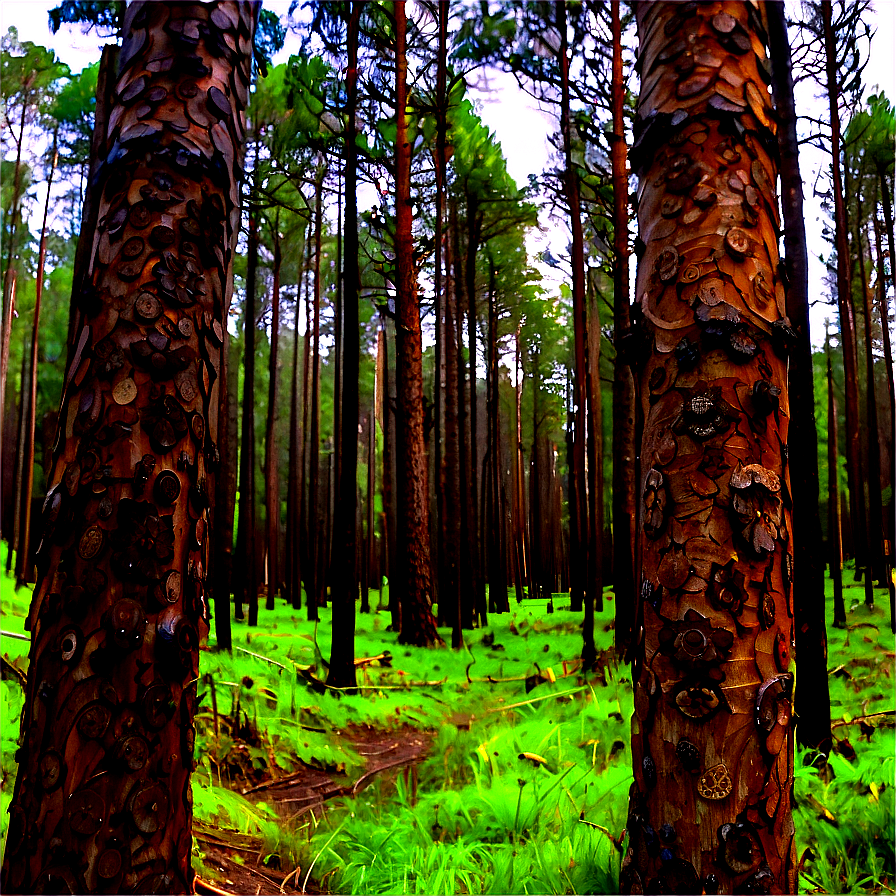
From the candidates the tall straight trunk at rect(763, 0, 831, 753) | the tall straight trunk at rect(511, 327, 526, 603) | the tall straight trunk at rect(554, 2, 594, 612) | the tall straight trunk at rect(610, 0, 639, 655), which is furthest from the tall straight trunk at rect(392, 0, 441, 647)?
the tall straight trunk at rect(511, 327, 526, 603)

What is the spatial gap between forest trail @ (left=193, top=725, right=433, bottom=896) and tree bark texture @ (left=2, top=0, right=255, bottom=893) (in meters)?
0.80

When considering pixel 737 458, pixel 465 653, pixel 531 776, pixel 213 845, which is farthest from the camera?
pixel 465 653

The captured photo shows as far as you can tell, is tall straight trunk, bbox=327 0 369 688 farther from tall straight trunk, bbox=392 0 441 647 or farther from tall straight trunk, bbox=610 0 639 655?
tall straight trunk, bbox=610 0 639 655

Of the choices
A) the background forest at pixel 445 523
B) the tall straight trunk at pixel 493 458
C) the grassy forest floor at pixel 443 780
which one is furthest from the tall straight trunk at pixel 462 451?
the grassy forest floor at pixel 443 780

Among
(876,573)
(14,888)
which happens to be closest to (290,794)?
(14,888)

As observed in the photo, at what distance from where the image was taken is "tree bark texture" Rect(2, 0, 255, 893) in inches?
67.1

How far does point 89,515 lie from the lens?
70.4 inches

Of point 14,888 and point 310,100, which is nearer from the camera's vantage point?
point 14,888

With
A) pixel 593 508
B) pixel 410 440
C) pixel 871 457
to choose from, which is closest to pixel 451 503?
pixel 410 440

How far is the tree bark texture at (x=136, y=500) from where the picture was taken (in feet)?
5.59

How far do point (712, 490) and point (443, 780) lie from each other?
11.6ft

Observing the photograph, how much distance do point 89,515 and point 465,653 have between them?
872cm

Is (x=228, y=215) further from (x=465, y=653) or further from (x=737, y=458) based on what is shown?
(x=465, y=653)

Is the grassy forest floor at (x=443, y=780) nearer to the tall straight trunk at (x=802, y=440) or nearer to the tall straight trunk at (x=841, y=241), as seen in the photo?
the tall straight trunk at (x=802, y=440)
